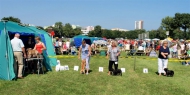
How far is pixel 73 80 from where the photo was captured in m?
9.05

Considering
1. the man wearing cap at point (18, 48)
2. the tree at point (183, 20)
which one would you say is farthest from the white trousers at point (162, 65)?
the tree at point (183, 20)

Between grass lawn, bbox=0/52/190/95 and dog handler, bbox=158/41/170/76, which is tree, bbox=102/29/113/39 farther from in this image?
grass lawn, bbox=0/52/190/95

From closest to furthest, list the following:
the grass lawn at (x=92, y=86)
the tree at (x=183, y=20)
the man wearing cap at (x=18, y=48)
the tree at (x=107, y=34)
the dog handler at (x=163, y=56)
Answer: the grass lawn at (x=92, y=86)
the man wearing cap at (x=18, y=48)
the dog handler at (x=163, y=56)
the tree at (x=183, y=20)
the tree at (x=107, y=34)

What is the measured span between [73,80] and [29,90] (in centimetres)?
212

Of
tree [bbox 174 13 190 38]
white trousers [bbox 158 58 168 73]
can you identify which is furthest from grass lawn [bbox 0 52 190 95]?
tree [bbox 174 13 190 38]

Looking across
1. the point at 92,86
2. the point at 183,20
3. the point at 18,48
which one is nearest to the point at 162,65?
the point at 92,86

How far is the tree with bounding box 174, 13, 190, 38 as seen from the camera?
72875 millimetres

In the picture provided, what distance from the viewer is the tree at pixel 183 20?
72875mm

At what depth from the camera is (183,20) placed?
7300 cm

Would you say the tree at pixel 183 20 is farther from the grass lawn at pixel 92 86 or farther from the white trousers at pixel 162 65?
the grass lawn at pixel 92 86

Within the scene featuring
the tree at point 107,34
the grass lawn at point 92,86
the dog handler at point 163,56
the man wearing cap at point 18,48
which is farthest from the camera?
the tree at point 107,34

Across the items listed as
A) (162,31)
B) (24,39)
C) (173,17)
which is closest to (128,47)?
(24,39)

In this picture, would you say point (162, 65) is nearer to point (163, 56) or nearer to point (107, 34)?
point (163, 56)

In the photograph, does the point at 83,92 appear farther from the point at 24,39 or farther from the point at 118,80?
the point at 24,39
